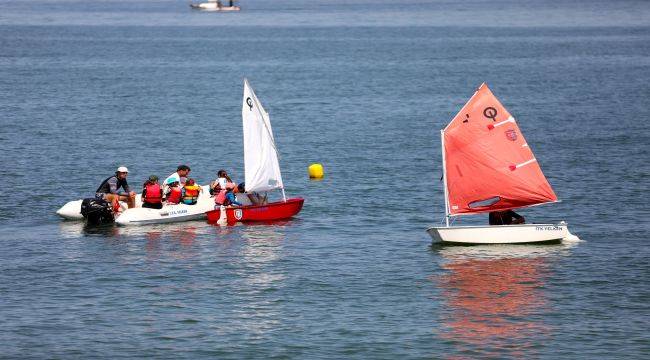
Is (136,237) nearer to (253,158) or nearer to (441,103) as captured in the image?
(253,158)

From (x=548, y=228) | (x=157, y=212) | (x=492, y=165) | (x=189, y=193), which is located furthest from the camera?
(x=189, y=193)

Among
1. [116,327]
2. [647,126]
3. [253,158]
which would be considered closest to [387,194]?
[253,158]

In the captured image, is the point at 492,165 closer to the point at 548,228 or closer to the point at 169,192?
the point at 548,228

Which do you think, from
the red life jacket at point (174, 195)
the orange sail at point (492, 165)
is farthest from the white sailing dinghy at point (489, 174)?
the red life jacket at point (174, 195)

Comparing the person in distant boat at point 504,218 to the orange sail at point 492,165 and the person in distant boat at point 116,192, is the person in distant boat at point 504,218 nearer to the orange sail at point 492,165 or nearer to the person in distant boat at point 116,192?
the orange sail at point 492,165

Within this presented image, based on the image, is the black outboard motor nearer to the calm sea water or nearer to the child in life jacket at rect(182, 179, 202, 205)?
the calm sea water

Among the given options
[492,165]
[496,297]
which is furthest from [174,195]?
[496,297]

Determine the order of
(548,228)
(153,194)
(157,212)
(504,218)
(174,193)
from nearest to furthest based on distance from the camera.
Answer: (548,228) < (504,218) < (153,194) < (157,212) < (174,193)

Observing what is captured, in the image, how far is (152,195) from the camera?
60.1 meters

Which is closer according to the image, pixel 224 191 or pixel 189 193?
pixel 224 191

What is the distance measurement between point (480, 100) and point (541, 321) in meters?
13.3

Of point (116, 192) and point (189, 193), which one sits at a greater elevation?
point (116, 192)

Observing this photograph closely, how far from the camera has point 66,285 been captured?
50281mm

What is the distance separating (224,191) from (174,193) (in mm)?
→ 2557
